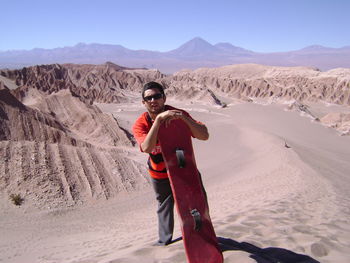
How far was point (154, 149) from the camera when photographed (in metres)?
2.96

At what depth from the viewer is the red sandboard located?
276cm

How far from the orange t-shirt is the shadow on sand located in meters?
1.05

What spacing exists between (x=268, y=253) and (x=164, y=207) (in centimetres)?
119

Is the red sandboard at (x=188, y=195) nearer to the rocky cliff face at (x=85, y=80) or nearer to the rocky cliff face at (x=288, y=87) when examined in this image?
the rocky cliff face at (x=85, y=80)

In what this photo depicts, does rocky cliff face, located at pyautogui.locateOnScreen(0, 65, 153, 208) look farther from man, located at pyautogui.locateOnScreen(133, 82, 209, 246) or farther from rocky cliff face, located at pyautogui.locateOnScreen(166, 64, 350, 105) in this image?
rocky cliff face, located at pyautogui.locateOnScreen(166, 64, 350, 105)

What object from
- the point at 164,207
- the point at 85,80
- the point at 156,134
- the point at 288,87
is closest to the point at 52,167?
the point at 164,207

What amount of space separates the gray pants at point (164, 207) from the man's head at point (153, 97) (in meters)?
0.72

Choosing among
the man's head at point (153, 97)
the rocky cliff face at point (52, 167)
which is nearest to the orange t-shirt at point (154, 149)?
the man's head at point (153, 97)

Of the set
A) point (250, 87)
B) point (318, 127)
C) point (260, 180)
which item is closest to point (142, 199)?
point (260, 180)

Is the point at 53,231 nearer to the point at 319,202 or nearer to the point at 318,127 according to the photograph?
the point at 319,202

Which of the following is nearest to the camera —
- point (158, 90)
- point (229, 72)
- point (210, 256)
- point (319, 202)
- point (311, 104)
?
point (210, 256)

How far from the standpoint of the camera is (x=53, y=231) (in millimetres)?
7289

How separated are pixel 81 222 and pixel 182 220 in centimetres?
582

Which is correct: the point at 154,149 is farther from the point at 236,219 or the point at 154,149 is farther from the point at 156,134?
the point at 236,219
